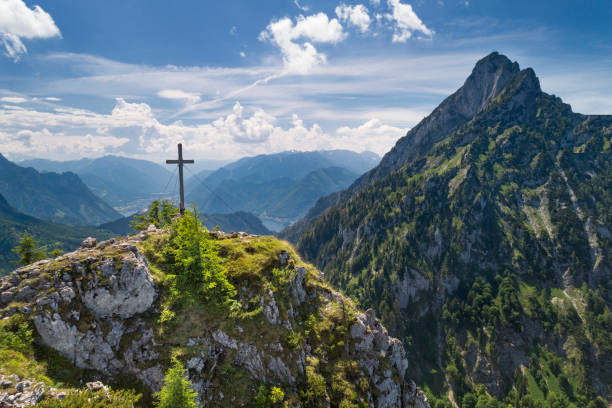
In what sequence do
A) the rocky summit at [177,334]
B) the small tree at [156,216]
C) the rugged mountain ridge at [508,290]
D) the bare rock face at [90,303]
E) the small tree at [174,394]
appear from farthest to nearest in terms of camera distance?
the rugged mountain ridge at [508,290] → the small tree at [156,216] → the bare rock face at [90,303] → the rocky summit at [177,334] → the small tree at [174,394]

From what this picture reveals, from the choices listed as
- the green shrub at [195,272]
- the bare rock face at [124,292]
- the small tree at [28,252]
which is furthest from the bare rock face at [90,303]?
the small tree at [28,252]

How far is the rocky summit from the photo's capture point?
14.0 metres

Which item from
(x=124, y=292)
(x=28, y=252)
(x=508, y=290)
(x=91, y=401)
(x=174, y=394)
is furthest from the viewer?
(x=508, y=290)

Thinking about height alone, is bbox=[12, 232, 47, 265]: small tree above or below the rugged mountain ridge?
above

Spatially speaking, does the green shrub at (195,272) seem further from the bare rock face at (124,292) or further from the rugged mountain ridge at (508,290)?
the rugged mountain ridge at (508,290)

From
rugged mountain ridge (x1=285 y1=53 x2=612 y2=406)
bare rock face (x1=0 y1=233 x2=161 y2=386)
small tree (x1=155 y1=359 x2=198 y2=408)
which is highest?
bare rock face (x1=0 y1=233 x2=161 y2=386)

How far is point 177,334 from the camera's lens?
55.0 ft

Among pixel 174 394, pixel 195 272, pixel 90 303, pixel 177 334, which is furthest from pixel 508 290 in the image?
pixel 90 303

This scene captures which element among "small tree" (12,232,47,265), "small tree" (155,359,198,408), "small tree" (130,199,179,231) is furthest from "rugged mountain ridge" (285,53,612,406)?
"small tree" (12,232,47,265)

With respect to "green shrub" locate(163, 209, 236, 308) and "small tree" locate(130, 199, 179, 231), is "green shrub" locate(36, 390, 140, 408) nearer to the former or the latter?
"green shrub" locate(163, 209, 236, 308)

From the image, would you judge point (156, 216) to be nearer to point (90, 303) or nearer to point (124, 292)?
point (124, 292)

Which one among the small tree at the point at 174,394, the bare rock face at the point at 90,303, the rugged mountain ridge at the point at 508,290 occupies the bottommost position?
the rugged mountain ridge at the point at 508,290

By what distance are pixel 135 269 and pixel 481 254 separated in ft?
681

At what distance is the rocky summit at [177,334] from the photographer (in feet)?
46.1
